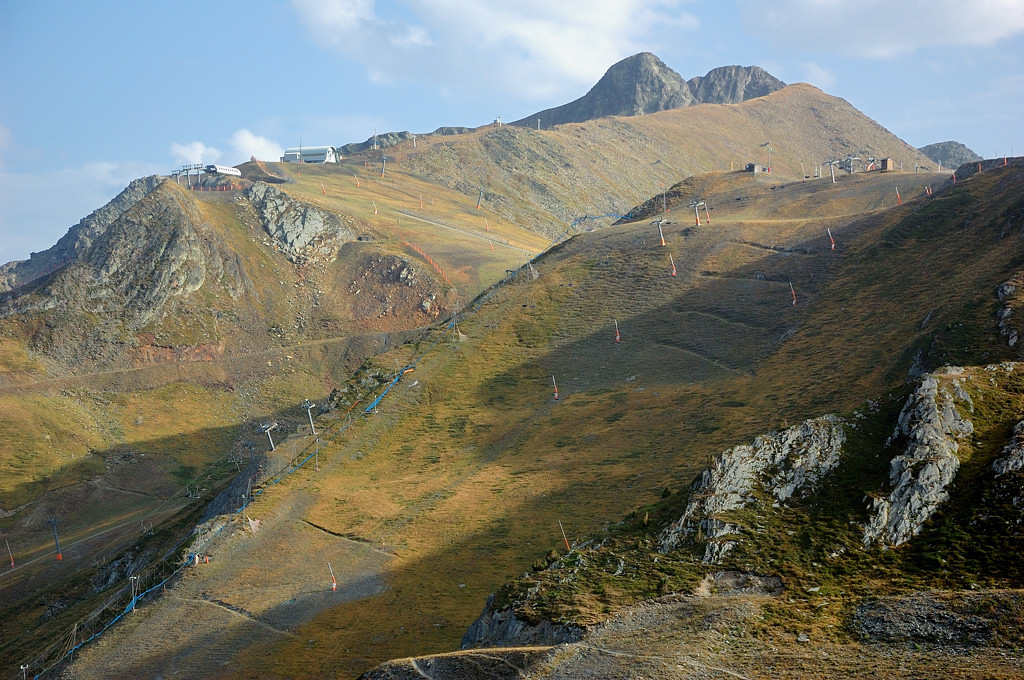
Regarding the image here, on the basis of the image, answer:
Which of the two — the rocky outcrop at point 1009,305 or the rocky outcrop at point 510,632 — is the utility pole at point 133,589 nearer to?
the rocky outcrop at point 510,632

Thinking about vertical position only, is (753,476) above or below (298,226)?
below

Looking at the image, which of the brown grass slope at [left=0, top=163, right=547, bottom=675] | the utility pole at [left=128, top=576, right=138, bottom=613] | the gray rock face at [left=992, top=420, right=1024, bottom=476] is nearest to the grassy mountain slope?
the brown grass slope at [left=0, top=163, right=547, bottom=675]

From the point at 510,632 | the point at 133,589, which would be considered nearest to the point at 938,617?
the point at 510,632

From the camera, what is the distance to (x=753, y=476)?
32.7m

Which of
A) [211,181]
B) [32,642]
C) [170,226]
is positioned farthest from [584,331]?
[211,181]

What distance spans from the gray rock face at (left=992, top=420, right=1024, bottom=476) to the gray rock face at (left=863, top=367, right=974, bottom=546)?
152cm

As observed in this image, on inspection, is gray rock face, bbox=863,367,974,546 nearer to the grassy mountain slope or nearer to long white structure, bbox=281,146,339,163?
the grassy mountain slope

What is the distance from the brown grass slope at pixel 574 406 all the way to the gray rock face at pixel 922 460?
687 cm

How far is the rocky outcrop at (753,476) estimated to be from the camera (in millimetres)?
30625

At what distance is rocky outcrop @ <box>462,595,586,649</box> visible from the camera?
83.8 ft

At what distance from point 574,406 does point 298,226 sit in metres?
78.1

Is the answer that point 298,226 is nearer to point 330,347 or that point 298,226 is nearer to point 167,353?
point 330,347

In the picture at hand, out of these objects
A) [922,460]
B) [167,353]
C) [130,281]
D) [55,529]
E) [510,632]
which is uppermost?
[130,281]

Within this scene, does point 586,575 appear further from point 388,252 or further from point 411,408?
point 388,252
